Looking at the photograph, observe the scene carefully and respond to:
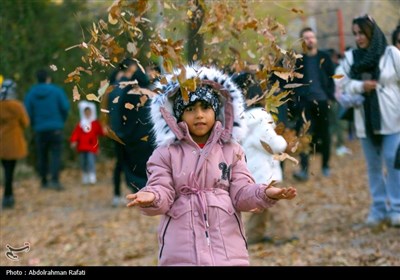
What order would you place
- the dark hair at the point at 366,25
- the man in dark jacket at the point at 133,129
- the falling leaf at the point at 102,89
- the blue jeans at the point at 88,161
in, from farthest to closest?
the blue jeans at the point at 88,161
the dark hair at the point at 366,25
the man in dark jacket at the point at 133,129
the falling leaf at the point at 102,89

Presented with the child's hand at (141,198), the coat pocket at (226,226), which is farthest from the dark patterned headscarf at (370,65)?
the child's hand at (141,198)

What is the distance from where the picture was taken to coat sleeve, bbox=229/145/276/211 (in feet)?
14.1

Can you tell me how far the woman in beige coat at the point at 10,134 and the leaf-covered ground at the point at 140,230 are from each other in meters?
0.51

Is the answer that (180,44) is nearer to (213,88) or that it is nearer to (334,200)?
(213,88)

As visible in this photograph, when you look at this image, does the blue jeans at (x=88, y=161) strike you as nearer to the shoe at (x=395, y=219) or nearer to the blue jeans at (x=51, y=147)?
Result: the blue jeans at (x=51, y=147)

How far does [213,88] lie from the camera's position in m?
4.76

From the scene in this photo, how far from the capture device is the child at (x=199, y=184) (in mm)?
4336

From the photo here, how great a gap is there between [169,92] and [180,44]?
12.4 inches

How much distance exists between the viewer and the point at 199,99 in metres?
4.62

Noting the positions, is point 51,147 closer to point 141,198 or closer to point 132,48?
point 132,48

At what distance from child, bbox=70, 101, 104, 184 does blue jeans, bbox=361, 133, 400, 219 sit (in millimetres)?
5468

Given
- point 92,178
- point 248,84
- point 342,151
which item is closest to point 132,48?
point 248,84

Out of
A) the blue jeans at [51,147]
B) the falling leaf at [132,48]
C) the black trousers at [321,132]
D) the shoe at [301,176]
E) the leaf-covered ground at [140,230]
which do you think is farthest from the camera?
the blue jeans at [51,147]

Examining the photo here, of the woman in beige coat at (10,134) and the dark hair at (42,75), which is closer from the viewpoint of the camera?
the woman in beige coat at (10,134)
